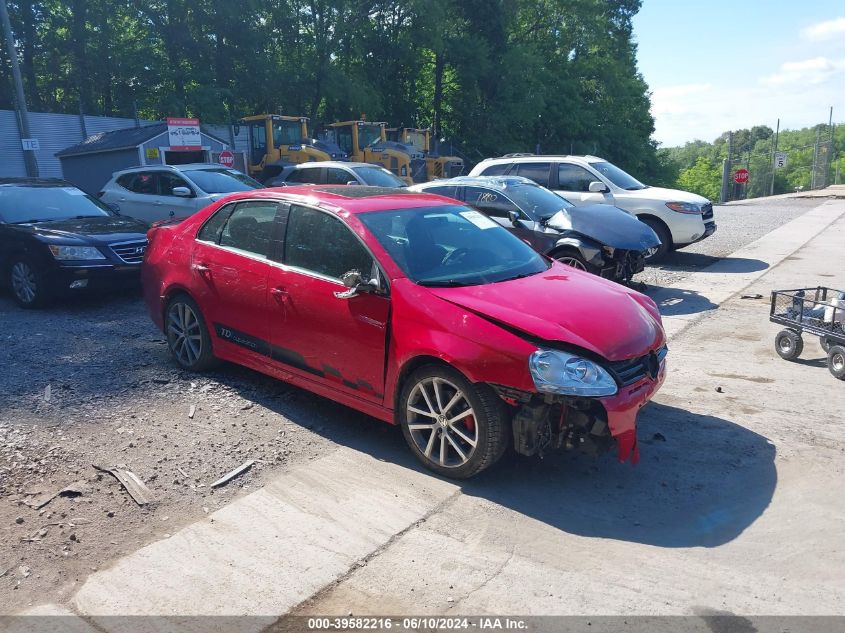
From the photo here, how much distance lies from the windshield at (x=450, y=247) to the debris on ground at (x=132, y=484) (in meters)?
2.08

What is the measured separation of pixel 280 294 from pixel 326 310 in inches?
20.2

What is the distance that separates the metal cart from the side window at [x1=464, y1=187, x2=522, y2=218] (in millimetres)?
4068

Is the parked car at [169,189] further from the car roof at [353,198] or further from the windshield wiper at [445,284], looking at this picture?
the windshield wiper at [445,284]

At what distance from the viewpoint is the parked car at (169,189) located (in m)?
11.7

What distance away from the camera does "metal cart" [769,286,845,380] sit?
620 centimetres

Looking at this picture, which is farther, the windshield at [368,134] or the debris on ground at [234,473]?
the windshield at [368,134]

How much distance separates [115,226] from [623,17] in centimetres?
5475

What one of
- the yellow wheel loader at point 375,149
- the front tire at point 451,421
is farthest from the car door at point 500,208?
the yellow wheel loader at point 375,149

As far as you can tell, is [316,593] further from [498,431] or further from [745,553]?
[745,553]

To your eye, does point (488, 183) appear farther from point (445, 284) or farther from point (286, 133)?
point (286, 133)

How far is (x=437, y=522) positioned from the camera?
3.87 meters

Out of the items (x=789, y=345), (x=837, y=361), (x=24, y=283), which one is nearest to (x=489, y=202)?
(x=789, y=345)

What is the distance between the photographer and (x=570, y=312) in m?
4.32

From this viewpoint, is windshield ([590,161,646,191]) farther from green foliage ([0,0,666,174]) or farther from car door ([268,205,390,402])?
green foliage ([0,0,666,174])
